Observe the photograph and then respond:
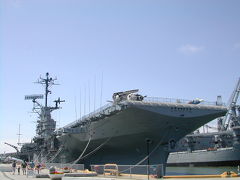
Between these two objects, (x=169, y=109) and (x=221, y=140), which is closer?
(x=169, y=109)

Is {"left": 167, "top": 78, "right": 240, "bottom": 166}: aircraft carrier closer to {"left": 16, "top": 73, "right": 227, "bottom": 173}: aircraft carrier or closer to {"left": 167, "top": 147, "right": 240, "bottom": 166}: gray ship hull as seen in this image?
{"left": 167, "top": 147, "right": 240, "bottom": 166}: gray ship hull

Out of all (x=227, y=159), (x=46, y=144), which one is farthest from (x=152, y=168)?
(x=227, y=159)

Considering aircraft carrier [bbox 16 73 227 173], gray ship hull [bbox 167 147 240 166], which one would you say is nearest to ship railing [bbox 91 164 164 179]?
aircraft carrier [bbox 16 73 227 173]

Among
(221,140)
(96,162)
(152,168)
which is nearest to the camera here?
(152,168)

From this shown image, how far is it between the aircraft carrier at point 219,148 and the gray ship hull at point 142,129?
1809cm

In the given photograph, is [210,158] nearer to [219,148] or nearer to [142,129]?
[219,148]

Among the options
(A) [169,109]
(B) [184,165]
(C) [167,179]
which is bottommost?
(B) [184,165]

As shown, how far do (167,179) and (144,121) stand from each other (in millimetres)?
9148

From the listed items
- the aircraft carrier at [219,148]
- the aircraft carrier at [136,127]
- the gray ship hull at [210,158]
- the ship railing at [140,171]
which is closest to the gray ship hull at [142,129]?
the aircraft carrier at [136,127]

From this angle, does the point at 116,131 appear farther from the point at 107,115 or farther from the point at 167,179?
the point at 167,179

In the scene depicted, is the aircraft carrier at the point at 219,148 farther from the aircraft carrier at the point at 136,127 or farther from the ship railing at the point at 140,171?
the ship railing at the point at 140,171

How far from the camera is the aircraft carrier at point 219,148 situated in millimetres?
48750

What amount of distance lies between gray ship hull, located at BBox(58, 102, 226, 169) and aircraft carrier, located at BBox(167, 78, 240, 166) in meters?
18.1

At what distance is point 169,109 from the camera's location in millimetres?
22953
